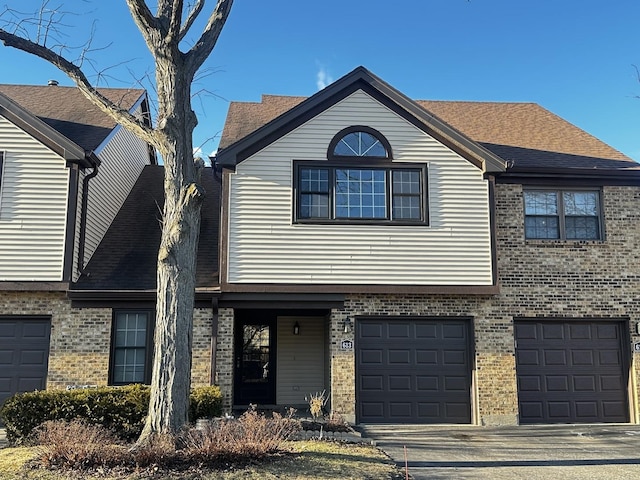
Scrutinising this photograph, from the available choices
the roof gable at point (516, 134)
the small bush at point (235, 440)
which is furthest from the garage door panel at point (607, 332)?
the small bush at point (235, 440)

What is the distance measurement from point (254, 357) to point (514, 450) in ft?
24.4

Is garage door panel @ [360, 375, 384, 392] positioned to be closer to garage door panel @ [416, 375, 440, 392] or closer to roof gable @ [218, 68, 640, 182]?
garage door panel @ [416, 375, 440, 392]

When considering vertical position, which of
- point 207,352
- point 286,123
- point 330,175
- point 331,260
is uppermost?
point 286,123

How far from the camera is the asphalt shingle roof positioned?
13.8 m

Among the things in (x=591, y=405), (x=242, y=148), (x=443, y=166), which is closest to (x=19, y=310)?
(x=242, y=148)

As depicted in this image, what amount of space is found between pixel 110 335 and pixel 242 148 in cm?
481

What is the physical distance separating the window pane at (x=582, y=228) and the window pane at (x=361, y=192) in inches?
172

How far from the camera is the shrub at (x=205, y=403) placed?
412 inches

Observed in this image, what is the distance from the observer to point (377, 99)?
13188 mm

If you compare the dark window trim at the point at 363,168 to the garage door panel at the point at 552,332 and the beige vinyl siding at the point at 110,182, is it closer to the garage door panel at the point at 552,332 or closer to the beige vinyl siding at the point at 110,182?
the garage door panel at the point at 552,332

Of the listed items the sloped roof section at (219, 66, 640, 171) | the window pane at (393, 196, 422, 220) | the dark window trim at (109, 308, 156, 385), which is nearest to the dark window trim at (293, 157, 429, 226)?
the window pane at (393, 196, 422, 220)

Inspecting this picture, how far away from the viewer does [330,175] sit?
41.9ft

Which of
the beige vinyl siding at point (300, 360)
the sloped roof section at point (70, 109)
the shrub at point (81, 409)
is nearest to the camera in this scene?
the shrub at point (81, 409)

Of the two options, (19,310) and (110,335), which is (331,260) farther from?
(19,310)
